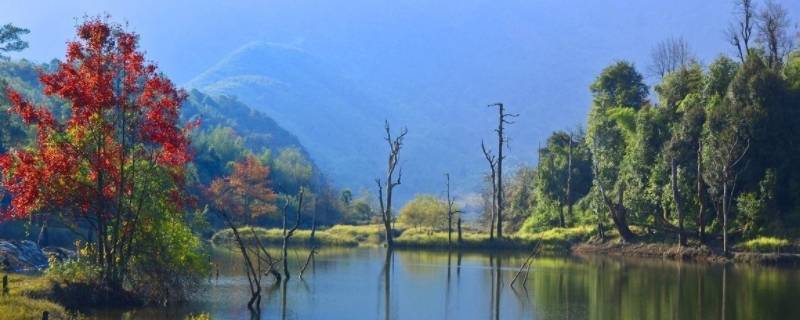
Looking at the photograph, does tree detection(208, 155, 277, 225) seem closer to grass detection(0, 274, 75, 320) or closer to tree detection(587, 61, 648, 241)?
tree detection(587, 61, 648, 241)

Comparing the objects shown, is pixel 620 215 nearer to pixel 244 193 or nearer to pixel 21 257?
pixel 244 193

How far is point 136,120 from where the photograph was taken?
36.2 meters

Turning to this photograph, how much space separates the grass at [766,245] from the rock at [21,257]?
2092 inches

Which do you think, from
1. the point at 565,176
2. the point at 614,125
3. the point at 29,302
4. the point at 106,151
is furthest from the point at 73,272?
the point at 565,176

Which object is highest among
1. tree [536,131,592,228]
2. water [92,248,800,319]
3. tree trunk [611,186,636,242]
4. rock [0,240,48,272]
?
tree [536,131,592,228]

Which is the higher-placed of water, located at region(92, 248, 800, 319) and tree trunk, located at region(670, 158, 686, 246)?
tree trunk, located at region(670, 158, 686, 246)

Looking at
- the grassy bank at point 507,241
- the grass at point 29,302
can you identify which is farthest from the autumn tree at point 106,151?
the grassy bank at point 507,241

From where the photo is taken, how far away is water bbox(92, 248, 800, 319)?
38844mm

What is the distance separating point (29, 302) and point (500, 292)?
83.1 feet

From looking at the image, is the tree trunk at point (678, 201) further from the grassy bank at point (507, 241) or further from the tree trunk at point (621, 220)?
the grassy bank at point (507, 241)

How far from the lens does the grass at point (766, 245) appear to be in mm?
71875

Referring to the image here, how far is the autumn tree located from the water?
12.6 ft

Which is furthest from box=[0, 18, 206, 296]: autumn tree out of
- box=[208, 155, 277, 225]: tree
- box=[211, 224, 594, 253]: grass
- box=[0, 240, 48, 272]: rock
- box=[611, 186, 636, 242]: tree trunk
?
box=[208, 155, 277, 225]: tree

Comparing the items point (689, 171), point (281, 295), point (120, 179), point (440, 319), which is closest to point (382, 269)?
point (281, 295)
